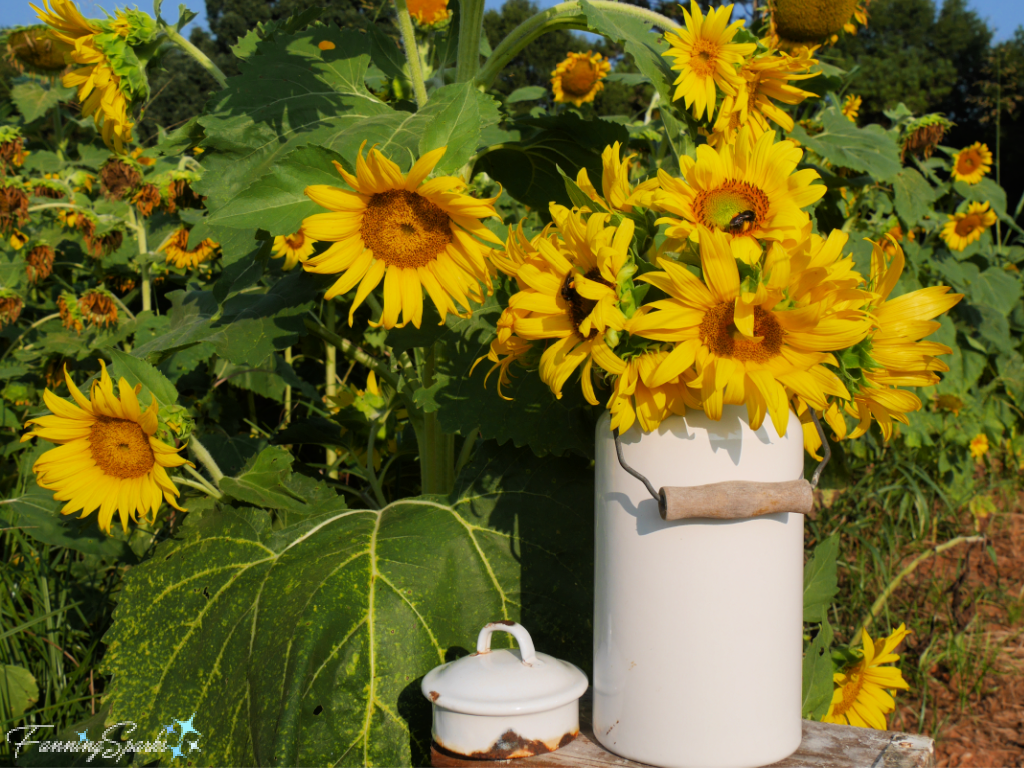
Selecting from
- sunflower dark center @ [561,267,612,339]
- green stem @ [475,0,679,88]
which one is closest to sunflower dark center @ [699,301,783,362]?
sunflower dark center @ [561,267,612,339]

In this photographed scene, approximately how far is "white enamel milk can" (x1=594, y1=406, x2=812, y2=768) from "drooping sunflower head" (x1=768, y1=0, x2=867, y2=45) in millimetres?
1500

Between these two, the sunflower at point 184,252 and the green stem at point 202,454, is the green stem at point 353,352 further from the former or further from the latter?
the sunflower at point 184,252

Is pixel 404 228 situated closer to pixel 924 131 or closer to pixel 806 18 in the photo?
pixel 806 18

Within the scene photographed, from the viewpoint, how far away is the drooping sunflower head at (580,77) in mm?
3715

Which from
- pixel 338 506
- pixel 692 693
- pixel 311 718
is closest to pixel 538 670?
pixel 692 693

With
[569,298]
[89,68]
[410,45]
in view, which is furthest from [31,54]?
[569,298]

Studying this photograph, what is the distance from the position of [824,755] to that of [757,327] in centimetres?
55

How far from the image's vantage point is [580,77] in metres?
3.72

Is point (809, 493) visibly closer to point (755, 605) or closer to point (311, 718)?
point (755, 605)

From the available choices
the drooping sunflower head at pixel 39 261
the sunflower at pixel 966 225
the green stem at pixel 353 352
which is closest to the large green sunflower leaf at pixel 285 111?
the green stem at pixel 353 352

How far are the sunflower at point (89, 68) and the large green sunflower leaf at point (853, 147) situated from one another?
69.5 inches

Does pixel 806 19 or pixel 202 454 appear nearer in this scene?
pixel 202 454

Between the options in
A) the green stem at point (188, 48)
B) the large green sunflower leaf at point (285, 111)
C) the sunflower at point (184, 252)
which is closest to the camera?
the large green sunflower leaf at point (285, 111)

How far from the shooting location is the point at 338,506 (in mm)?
1429
